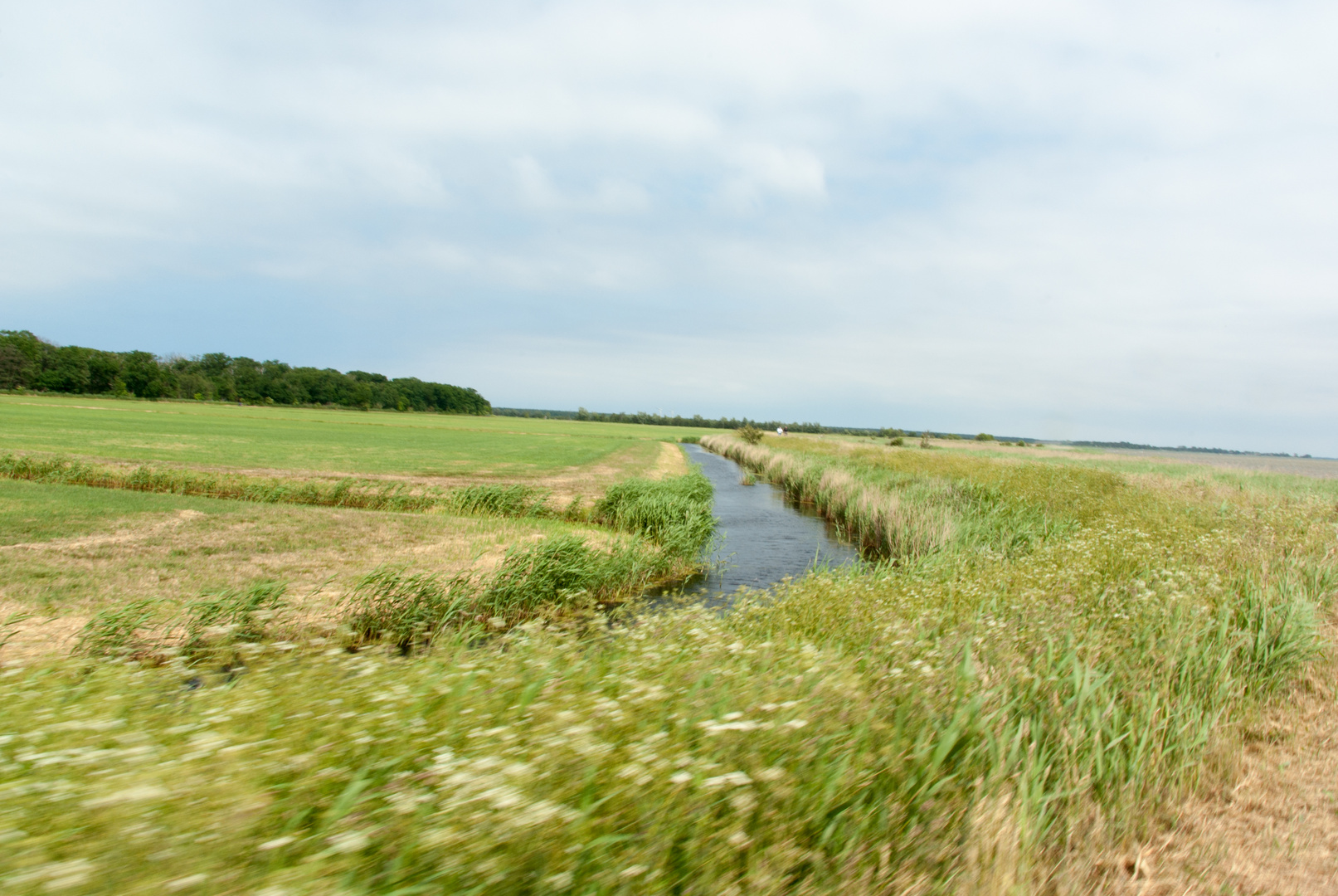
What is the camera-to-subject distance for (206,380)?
136 meters

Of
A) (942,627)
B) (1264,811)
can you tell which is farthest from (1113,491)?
(1264,811)

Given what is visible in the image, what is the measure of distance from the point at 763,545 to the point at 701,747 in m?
15.4

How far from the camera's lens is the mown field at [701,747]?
7.64ft

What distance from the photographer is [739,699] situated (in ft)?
12.3

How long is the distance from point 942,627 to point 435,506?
16.5 metres

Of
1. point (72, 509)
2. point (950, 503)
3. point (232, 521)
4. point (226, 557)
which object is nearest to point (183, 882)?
point (226, 557)

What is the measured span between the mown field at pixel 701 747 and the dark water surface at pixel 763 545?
6.27 meters

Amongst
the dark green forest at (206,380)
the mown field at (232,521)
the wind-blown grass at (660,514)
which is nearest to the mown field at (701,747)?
the mown field at (232,521)

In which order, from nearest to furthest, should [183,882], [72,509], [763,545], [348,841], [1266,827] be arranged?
[183,882], [348,841], [1266,827], [72,509], [763,545]

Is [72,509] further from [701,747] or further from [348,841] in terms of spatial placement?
[701,747]

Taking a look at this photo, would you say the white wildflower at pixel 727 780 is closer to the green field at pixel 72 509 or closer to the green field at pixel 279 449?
the green field at pixel 72 509

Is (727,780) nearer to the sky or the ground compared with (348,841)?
nearer to the ground

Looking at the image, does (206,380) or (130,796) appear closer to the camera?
(130,796)

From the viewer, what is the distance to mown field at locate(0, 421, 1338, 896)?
2.33 m
